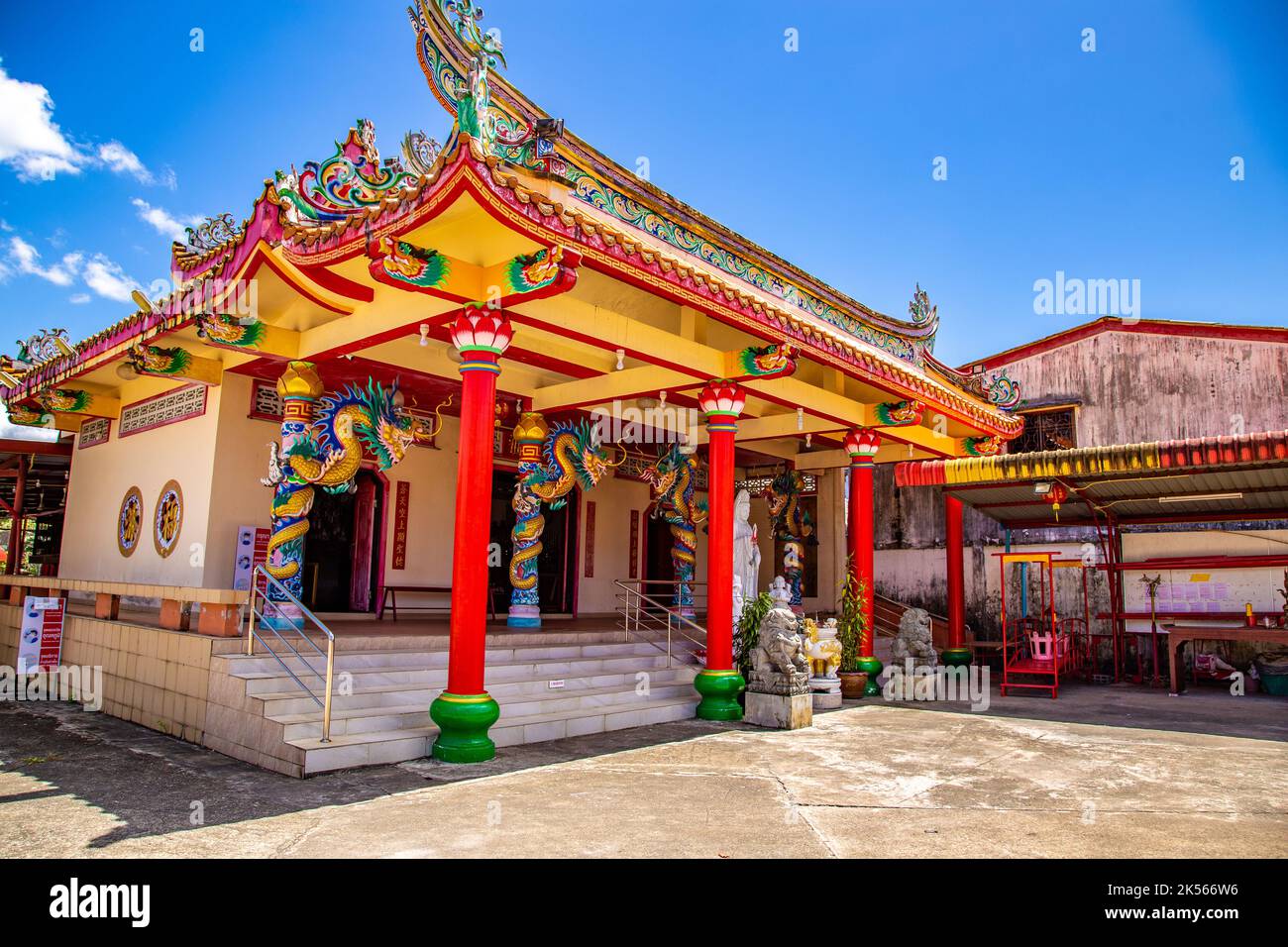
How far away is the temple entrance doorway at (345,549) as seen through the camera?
1002 cm

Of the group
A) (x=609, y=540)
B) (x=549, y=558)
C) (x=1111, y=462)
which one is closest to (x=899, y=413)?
(x=1111, y=462)

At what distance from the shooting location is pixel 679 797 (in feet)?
16.9

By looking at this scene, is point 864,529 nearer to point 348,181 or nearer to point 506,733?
point 506,733

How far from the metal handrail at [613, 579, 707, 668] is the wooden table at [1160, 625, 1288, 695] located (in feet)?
21.4

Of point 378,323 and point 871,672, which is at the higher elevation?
point 378,323

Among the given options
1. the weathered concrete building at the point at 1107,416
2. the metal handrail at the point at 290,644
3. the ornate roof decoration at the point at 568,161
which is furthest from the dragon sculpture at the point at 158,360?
the weathered concrete building at the point at 1107,416

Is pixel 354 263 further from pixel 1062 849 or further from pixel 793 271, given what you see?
pixel 1062 849

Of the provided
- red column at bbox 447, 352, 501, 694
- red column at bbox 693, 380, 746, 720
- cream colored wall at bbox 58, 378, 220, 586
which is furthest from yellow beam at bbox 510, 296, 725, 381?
cream colored wall at bbox 58, 378, 220, 586

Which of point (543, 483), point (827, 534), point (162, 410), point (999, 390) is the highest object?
point (999, 390)

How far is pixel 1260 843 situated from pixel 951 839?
64.8 inches

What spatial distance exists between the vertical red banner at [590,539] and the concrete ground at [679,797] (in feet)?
15.7

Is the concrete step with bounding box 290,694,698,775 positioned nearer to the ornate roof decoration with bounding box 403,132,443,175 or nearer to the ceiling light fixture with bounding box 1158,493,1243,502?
the ornate roof decoration with bounding box 403,132,443,175

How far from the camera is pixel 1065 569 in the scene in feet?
50.1

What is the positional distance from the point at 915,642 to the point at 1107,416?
7247 mm
